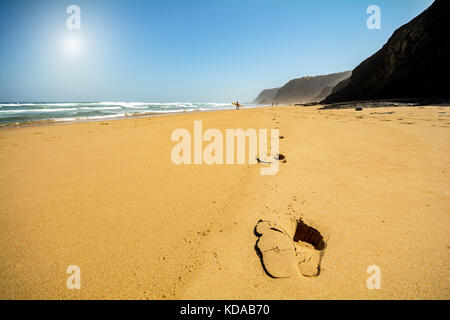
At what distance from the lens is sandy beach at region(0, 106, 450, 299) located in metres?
0.88

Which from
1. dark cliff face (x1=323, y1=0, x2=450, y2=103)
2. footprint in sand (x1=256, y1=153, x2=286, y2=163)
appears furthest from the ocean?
dark cliff face (x1=323, y1=0, x2=450, y2=103)

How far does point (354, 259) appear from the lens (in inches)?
38.9

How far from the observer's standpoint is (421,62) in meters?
14.7

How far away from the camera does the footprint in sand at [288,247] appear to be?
0.96m

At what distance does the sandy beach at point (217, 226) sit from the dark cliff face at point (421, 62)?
18072 mm

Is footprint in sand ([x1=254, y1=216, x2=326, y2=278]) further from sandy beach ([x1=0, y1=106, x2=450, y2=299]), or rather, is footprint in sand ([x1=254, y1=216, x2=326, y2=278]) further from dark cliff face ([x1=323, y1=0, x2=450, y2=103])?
dark cliff face ([x1=323, y1=0, x2=450, y2=103])

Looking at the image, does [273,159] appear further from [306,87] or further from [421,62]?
[306,87]

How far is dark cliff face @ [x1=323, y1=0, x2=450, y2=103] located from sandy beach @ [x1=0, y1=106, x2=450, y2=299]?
1807cm

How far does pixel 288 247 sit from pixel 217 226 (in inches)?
18.9

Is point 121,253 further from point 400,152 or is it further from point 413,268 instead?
point 400,152

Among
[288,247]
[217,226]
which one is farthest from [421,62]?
[217,226]

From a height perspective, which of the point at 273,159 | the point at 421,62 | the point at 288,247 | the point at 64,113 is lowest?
the point at 288,247

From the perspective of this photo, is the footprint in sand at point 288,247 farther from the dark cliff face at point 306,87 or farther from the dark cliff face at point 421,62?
the dark cliff face at point 306,87
